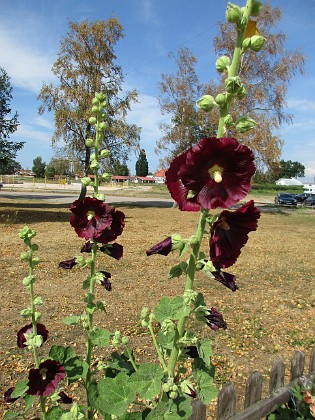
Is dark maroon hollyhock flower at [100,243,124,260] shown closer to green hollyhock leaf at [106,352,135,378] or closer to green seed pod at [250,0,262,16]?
green hollyhock leaf at [106,352,135,378]

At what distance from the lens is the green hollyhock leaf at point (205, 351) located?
1.06m

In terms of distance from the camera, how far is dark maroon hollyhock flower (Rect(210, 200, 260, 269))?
98 centimetres

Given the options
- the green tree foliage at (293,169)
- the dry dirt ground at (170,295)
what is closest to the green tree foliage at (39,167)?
the green tree foliage at (293,169)

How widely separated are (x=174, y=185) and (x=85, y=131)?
75.3 feet

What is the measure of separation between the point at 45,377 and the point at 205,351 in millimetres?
611

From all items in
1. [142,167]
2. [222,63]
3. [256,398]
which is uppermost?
[142,167]

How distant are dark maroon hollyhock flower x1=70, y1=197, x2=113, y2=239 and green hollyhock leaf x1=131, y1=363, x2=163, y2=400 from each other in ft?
1.63

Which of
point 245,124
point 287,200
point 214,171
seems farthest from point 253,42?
point 287,200

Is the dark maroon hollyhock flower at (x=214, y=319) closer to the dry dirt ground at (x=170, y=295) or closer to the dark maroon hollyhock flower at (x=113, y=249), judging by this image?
the dark maroon hollyhock flower at (x=113, y=249)

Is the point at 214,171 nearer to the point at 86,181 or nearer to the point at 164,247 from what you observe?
→ the point at 164,247

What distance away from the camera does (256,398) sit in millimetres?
2518

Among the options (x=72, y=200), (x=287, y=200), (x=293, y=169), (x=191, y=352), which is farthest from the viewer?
(x=293, y=169)

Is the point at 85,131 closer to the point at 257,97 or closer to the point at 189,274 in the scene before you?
the point at 257,97

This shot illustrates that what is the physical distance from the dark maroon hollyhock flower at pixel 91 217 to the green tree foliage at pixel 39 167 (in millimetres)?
95082
